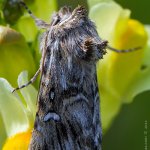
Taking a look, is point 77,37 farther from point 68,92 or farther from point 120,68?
point 120,68

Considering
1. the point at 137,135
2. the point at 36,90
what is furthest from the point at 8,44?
the point at 137,135

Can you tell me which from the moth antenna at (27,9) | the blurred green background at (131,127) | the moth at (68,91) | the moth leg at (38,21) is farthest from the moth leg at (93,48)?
the blurred green background at (131,127)

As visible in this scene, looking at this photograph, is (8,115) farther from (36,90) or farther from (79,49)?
(79,49)

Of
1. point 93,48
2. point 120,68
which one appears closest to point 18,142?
point 93,48

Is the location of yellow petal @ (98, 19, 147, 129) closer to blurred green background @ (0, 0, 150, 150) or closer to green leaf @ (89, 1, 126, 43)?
green leaf @ (89, 1, 126, 43)

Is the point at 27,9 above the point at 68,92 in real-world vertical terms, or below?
above

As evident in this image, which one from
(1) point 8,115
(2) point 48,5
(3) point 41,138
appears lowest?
(3) point 41,138

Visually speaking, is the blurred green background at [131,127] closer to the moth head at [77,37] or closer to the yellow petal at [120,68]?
the yellow petal at [120,68]
